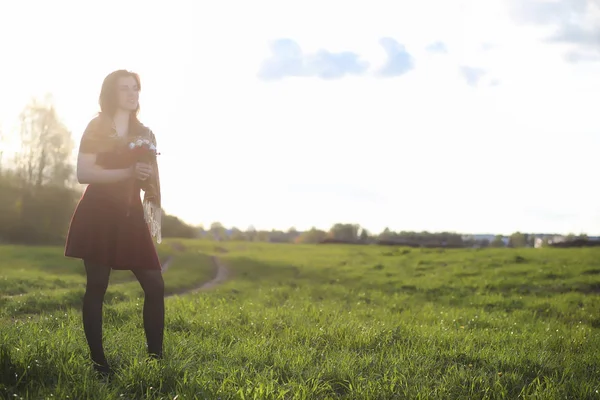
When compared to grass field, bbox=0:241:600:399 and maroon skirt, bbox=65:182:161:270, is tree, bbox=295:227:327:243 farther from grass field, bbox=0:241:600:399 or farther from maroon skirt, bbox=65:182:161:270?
maroon skirt, bbox=65:182:161:270

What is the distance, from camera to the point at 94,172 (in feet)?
19.1

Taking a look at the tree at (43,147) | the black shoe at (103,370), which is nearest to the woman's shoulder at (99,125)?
the black shoe at (103,370)

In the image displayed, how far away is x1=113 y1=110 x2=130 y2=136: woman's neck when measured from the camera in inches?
241

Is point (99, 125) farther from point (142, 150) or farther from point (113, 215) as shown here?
point (113, 215)

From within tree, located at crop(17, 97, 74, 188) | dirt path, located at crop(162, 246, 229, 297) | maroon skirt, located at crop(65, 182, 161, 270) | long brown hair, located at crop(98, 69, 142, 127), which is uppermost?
tree, located at crop(17, 97, 74, 188)

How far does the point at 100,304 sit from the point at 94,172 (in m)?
1.42

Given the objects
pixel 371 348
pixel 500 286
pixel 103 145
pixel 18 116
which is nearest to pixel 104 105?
pixel 103 145

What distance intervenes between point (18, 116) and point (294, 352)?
39499 mm

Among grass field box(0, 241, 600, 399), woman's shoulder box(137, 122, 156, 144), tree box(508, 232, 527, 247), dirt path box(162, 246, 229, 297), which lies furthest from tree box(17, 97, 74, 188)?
tree box(508, 232, 527, 247)

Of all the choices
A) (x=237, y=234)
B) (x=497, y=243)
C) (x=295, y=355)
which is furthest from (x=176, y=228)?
(x=295, y=355)

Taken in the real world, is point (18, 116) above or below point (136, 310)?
above

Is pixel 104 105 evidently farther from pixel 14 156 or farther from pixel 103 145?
pixel 14 156

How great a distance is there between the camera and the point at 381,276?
27.7 meters

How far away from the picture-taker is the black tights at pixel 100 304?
19.0 ft
